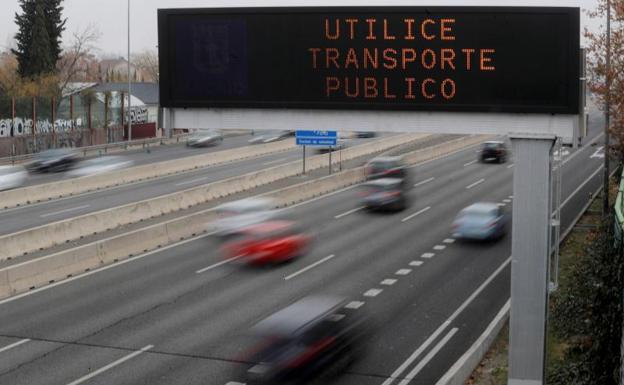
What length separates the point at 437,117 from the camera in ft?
52.7

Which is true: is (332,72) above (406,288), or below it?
above

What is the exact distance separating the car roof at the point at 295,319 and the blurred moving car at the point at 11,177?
1384 inches

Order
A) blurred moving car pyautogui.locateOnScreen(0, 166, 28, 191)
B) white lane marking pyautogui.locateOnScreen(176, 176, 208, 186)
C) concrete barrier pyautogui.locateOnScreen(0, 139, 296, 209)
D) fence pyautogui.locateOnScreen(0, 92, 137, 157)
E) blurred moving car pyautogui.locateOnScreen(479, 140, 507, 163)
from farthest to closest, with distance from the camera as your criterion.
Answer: fence pyautogui.locateOnScreen(0, 92, 137, 157), blurred moving car pyautogui.locateOnScreen(479, 140, 507, 163), white lane marking pyautogui.locateOnScreen(176, 176, 208, 186), blurred moving car pyautogui.locateOnScreen(0, 166, 28, 191), concrete barrier pyautogui.locateOnScreen(0, 139, 296, 209)

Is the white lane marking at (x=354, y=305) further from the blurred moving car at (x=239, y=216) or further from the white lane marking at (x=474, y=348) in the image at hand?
the blurred moving car at (x=239, y=216)

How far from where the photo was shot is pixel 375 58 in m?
15.9

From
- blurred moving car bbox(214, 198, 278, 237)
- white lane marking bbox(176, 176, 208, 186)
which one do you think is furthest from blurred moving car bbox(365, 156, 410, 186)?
blurred moving car bbox(214, 198, 278, 237)

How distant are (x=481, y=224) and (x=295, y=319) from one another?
19120 mm

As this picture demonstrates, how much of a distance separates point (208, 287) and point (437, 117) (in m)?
14.5

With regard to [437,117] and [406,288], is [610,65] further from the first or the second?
[437,117]

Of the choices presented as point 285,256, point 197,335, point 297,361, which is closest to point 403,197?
point 285,256

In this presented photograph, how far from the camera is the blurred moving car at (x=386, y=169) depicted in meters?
53.5

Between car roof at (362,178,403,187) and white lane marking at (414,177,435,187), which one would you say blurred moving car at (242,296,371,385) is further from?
white lane marking at (414,177,435,187)

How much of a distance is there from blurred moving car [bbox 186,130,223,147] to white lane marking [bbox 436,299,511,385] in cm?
5447

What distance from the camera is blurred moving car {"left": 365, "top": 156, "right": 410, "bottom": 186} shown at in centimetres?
5350
